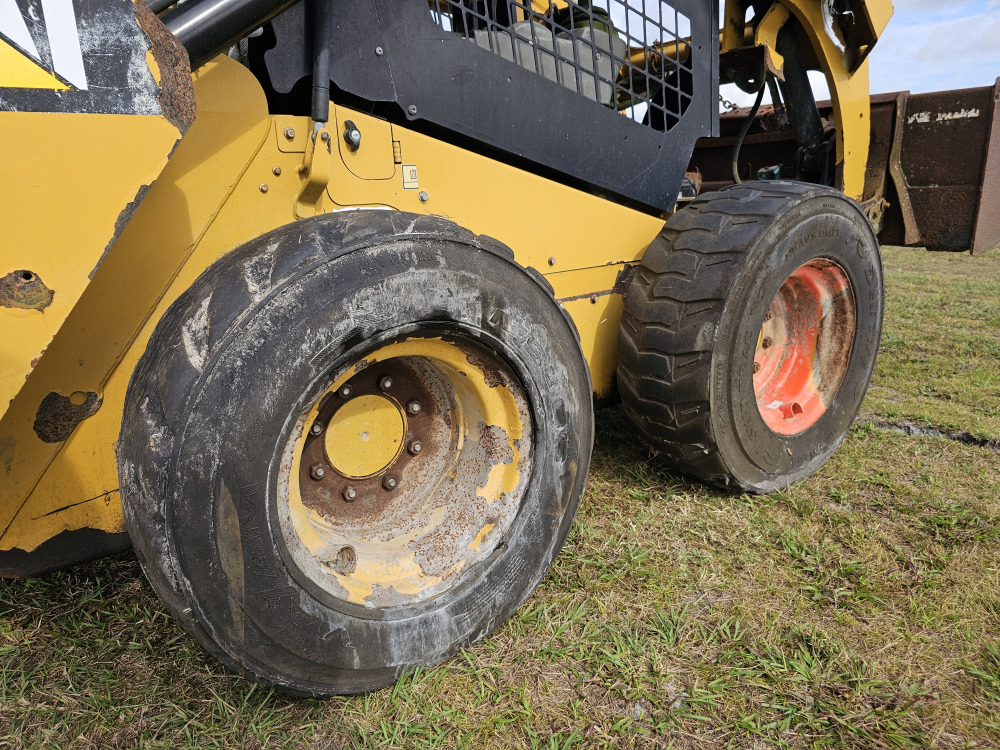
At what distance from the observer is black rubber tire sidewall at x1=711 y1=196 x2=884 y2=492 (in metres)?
2.51

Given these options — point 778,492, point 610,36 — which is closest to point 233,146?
point 610,36

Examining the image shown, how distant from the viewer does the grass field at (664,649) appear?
1752mm

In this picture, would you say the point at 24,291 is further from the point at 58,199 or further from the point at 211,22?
the point at 211,22

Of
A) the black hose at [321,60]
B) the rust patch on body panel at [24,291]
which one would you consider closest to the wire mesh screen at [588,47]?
the black hose at [321,60]

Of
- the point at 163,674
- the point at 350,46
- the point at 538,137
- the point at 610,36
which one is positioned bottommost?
the point at 163,674

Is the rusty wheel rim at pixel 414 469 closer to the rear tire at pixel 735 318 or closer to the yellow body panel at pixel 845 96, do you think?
the rear tire at pixel 735 318

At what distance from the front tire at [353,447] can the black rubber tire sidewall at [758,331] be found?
69 cm

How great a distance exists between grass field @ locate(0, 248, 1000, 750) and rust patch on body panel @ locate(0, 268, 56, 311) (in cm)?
105

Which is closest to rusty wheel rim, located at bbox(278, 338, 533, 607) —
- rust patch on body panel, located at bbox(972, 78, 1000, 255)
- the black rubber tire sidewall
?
the black rubber tire sidewall

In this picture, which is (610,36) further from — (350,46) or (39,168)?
(39,168)

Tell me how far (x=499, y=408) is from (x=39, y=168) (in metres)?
1.15

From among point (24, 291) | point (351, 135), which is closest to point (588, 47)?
point (351, 135)

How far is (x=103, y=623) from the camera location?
2.08 m

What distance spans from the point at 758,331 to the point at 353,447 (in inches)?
59.6
